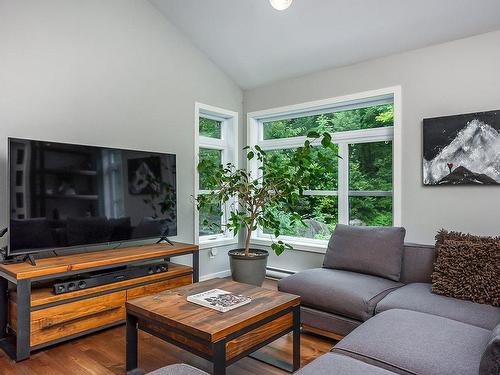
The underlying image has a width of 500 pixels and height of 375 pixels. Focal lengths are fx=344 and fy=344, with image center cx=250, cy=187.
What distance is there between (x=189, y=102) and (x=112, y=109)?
93cm

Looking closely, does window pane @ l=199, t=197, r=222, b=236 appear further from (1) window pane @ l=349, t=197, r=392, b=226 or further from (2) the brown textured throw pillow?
(2) the brown textured throw pillow

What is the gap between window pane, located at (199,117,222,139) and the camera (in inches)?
166

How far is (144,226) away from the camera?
322 cm

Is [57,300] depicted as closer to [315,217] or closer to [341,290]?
[341,290]

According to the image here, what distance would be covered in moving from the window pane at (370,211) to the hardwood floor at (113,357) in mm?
1449

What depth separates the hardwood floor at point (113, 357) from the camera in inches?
83.0

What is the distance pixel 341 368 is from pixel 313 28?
115 inches

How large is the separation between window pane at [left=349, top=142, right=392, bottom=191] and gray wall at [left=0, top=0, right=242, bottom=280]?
1.75 m

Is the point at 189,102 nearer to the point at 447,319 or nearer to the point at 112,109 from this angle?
the point at 112,109

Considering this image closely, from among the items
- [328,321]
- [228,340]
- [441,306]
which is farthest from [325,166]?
[228,340]

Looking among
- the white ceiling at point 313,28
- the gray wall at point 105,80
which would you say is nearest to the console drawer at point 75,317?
the gray wall at point 105,80

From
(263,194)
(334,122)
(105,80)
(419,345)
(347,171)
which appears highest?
(105,80)

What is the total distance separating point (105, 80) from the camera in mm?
3199

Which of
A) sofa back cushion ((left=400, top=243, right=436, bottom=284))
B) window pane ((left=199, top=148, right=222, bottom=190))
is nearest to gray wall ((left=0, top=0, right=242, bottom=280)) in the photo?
window pane ((left=199, top=148, right=222, bottom=190))
